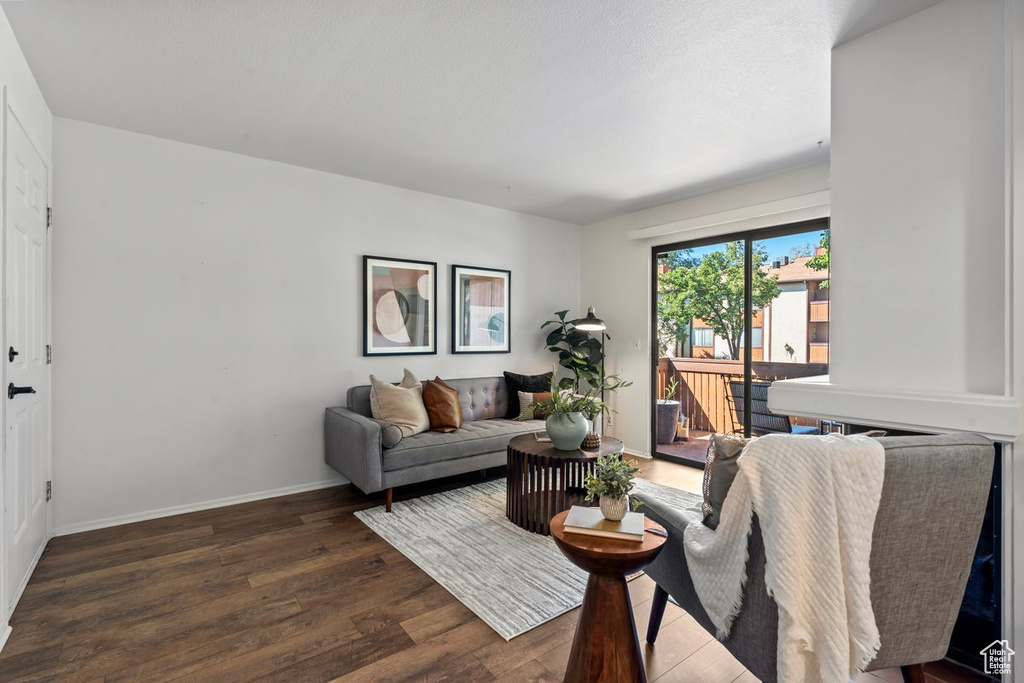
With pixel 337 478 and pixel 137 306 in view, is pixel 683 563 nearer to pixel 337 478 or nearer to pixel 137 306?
pixel 337 478

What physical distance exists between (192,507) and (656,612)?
3171mm

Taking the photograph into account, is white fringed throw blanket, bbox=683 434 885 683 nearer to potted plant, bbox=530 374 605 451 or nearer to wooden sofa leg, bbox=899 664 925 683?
wooden sofa leg, bbox=899 664 925 683

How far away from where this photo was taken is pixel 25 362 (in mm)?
2395

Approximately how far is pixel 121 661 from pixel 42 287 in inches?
84.2

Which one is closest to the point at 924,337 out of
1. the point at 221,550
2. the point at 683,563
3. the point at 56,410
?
the point at 683,563

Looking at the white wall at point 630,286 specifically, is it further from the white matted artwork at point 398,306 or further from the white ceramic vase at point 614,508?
the white ceramic vase at point 614,508

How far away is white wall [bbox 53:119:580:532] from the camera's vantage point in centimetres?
304

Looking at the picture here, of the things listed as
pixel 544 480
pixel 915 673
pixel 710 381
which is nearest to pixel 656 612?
pixel 915 673

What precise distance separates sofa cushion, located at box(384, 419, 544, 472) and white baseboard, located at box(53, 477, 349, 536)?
1.00 m

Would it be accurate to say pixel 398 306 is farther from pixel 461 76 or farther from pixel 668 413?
pixel 668 413

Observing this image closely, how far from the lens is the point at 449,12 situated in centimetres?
202

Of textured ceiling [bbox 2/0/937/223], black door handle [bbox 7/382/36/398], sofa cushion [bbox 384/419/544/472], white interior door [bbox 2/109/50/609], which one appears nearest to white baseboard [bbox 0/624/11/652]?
white interior door [bbox 2/109/50/609]

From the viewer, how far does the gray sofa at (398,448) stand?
10.8ft

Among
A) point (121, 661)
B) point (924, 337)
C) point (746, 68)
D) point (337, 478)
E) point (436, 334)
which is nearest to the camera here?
point (121, 661)
